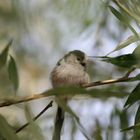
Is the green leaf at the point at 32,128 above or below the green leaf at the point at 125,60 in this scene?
below

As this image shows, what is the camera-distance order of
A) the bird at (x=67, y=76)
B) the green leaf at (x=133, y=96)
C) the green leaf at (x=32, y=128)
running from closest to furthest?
the green leaf at (x=32, y=128) < the green leaf at (x=133, y=96) < the bird at (x=67, y=76)

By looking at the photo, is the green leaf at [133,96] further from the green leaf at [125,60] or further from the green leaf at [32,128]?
the green leaf at [32,128]

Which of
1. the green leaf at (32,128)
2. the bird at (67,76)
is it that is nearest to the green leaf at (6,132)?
the green leaf at (32,128)

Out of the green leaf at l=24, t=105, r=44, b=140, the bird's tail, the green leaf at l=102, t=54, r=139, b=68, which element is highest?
the green leaf at l=102, t=54, r=139, b=68

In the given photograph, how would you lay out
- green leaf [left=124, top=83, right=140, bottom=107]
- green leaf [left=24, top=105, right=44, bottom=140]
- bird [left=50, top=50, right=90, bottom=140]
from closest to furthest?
green leaf [left=24, top=105, right=44, bottom=140]
green leaf [left=124, top=83, right=140, bottom=107]
bird [left=50, top=50, right=90, bottom=140]

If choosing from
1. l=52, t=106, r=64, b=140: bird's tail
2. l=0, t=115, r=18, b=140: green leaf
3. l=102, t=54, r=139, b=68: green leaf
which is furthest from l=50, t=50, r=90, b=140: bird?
l=0, t=115, r=18, b=140: green leaf

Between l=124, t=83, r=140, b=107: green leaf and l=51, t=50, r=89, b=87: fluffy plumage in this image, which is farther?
l=51, t=50, r=89, b=87: fluffy plumage

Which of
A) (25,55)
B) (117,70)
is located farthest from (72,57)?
(25,55)

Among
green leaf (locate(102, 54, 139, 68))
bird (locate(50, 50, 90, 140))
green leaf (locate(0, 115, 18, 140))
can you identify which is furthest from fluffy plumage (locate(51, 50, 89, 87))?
green leaf (locate(0, 115, 18, 140))

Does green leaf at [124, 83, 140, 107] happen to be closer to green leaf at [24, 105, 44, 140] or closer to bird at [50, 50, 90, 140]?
bird at [50, 50, 90, 140]

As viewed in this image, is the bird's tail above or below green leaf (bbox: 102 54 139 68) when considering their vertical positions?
below

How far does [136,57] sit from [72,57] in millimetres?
340

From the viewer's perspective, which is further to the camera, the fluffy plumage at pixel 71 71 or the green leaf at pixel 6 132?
the fluffy plumage at pixel 71 71

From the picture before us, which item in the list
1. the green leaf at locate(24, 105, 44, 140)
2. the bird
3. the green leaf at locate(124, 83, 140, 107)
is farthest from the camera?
the bird
